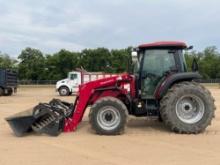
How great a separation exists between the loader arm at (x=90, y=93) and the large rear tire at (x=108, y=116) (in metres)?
0.54

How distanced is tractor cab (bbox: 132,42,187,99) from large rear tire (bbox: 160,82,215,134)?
0.59 m

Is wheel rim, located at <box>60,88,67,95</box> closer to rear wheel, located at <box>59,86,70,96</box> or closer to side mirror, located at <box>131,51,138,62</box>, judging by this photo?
rear wheel, located at <box>59,86,70,96</box>

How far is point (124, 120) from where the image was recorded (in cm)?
1105

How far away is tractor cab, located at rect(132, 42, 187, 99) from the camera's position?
11891 mm

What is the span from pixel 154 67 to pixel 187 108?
4.68ft

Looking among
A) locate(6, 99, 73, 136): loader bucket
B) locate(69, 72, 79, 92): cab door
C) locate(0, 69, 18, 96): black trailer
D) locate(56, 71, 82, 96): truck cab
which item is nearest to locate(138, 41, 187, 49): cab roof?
locate(6, 99, 73, 136): loader bucket

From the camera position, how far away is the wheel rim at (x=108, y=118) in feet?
36.5

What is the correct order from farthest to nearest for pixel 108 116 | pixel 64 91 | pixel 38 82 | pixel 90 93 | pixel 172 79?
1. pixel 38 82
2. pixel 64 91
3. pixel 90 93
4. pixel 172 79
5. pixel 108 116

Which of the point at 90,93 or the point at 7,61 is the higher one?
the point at 7,61

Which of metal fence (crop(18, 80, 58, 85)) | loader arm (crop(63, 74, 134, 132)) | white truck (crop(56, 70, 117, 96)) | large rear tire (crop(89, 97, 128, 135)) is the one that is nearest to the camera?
large rear tire (crop(89, 97, 128, 135))

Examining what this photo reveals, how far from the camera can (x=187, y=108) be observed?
11.6 metres

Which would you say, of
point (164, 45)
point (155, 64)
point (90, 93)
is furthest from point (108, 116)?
point (164, 45)

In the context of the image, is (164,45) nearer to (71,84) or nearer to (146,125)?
(146,125)

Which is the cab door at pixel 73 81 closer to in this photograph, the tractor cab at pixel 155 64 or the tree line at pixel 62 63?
the tractor cab at pixel 155 64
